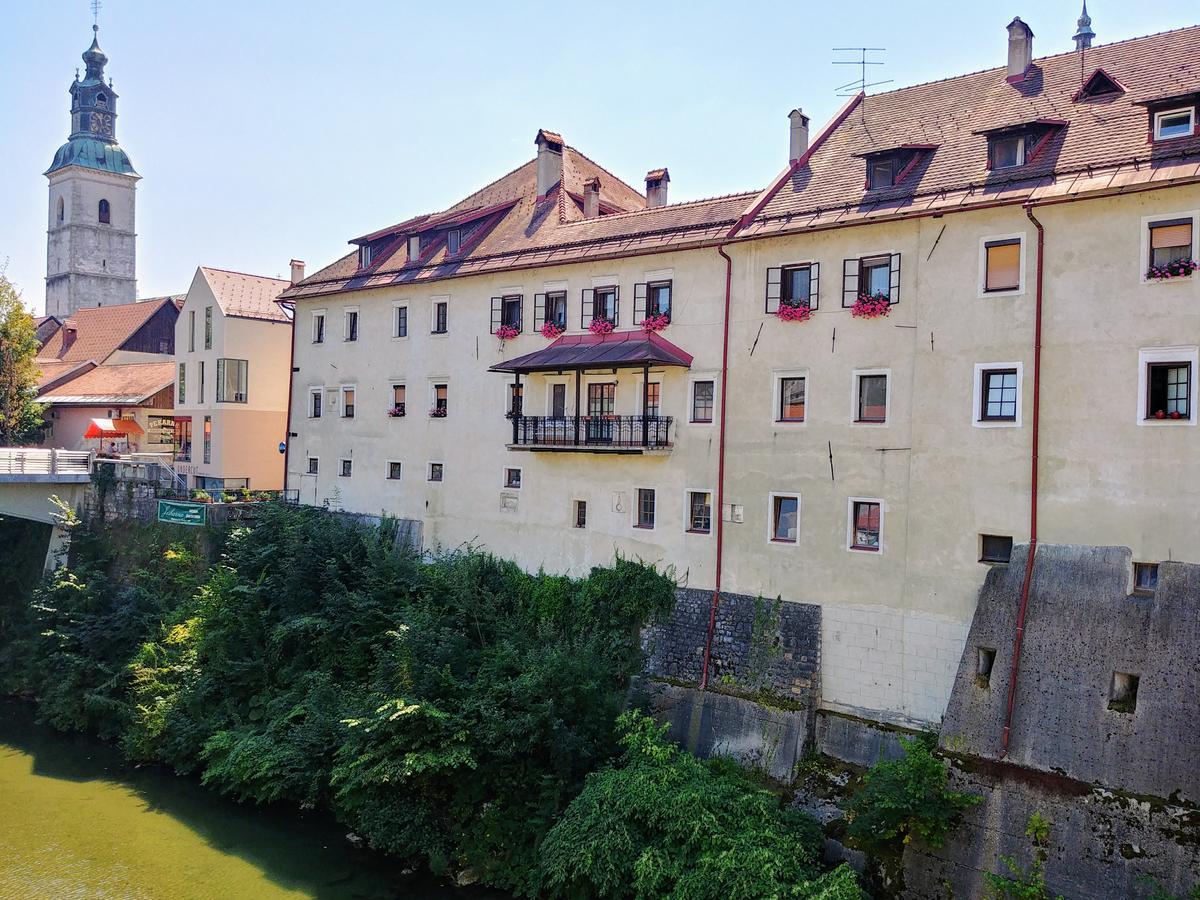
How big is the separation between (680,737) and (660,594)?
130 inches

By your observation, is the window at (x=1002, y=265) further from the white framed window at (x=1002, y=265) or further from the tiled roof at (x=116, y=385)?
the tiled roof at (x=116, y=385)

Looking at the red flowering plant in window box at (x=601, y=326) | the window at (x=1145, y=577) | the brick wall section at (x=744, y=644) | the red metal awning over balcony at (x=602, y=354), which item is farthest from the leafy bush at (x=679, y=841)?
the red flowering plant in window box at (x=601, y=326)

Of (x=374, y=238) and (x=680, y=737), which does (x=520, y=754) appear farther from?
(x=374, y=238)

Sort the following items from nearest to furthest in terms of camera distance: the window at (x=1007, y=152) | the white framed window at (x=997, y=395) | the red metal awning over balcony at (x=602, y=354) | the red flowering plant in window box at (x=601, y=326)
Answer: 1. the white framed window at (x=997, y=395)
2. the window at (x=1007, y=152)
3. the red metal awning over balcony at (x=602, y=354)
4. the red flowering plant in window box at (x=601, y=326)

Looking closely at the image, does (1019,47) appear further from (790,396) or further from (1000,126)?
(790,396)

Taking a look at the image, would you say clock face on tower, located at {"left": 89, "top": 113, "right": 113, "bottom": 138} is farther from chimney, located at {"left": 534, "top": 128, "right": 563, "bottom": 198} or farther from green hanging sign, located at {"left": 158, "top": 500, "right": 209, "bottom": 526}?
chimney, located at {"left": 534, "top": 128, "right": 563, "bottom": 198}

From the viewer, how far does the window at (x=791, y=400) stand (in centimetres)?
2120

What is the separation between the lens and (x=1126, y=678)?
16391 mm

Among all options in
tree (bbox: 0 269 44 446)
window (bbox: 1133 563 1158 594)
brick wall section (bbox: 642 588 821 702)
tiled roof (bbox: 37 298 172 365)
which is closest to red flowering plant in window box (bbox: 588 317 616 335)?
brick wall section (bbox: 642 588 821 702)

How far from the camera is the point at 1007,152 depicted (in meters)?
19.4

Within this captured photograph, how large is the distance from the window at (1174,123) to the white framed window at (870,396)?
648cm

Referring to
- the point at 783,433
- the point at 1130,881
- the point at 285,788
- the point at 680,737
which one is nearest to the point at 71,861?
the point at 285,788

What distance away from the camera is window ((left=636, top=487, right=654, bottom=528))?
23562 millimetres

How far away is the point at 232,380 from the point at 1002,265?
28.5 meters
